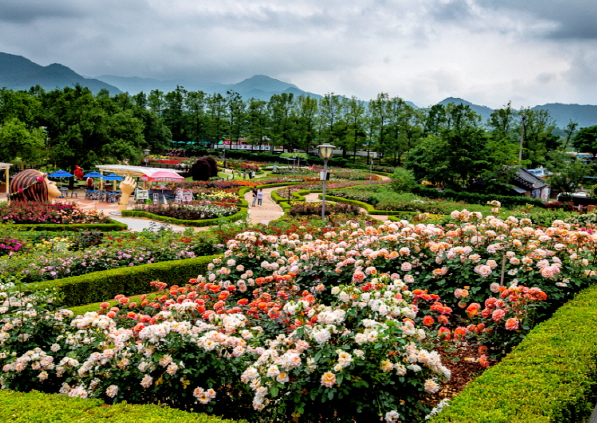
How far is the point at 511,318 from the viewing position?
13.9 ft

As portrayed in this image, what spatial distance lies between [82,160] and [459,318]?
26.1 meters

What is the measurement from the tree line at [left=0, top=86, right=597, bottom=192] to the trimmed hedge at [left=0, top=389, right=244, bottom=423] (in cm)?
2478

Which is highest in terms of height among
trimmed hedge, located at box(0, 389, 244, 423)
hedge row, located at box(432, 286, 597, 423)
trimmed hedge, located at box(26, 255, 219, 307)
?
hedge row, located at box(432, 286, 597, 423)

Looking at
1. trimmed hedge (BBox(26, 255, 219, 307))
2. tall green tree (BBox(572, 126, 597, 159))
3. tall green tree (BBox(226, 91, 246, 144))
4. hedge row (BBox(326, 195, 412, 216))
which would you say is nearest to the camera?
trimmed hedge (BBox(26, 255, 219, 307))

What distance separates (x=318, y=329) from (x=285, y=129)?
57082mm

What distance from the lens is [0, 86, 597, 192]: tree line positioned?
2677 centimetres

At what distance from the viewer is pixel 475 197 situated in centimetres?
2486

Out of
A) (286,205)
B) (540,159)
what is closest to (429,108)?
(540,159)

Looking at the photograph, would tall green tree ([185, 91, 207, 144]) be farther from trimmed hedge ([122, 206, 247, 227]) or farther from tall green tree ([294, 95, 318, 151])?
trimmed hedge ([122, 206, 247, 227])

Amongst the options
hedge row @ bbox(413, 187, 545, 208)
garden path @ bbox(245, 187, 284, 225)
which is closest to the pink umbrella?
garden path @ bbox(245, 187, 284, 225)

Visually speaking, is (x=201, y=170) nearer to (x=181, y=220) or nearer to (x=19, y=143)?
(x=19, y=143)

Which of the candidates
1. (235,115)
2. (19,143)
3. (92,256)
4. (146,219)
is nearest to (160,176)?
(146,219)

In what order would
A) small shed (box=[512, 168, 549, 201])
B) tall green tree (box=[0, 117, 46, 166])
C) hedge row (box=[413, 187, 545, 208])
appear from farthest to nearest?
small shed (box=[512, 168, 549, 201]), tall green tree (box=[0, 117, 46, 166]), hedge row (box=[413, 187, 545, 208])

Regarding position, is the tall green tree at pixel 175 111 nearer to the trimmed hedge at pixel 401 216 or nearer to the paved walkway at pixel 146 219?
the paved walkway at pixel 146 219
